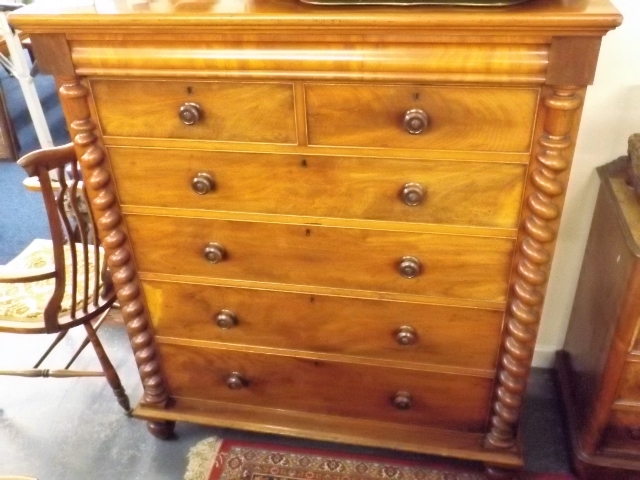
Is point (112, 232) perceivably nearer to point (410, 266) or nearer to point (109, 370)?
point (109, 370)

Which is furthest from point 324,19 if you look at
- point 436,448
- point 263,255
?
point 436,448

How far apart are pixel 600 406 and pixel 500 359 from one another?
1.02 feet

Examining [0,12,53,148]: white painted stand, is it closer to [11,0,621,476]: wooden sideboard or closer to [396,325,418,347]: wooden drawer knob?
[11,0,621,476]: wooden sideboard

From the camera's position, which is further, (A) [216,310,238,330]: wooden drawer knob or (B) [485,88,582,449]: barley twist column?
(A) [216,310,238,330]: wooden drawer knob

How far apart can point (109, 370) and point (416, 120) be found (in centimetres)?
126

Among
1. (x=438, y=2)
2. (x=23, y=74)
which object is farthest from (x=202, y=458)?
(x=23, y=74)

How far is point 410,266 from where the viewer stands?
136 cm

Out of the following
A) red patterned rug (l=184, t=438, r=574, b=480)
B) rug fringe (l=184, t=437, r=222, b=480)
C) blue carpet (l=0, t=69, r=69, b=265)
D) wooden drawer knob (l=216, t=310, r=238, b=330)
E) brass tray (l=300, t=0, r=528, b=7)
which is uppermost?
brass tray (l=300, t=0, r=528, b=7)

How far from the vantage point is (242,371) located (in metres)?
1.69

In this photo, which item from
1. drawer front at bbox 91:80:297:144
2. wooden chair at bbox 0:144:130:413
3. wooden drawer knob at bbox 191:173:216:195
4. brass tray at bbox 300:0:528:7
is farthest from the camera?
wooden chair at bbox 0:144:130:413

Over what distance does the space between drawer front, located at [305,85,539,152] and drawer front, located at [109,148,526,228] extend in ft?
0.16

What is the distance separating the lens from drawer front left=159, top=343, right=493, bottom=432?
1.58m

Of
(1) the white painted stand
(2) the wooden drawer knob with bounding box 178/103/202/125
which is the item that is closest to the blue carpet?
(1) the white painted stand

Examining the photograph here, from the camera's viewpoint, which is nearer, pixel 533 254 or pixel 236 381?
pixel 533 254
